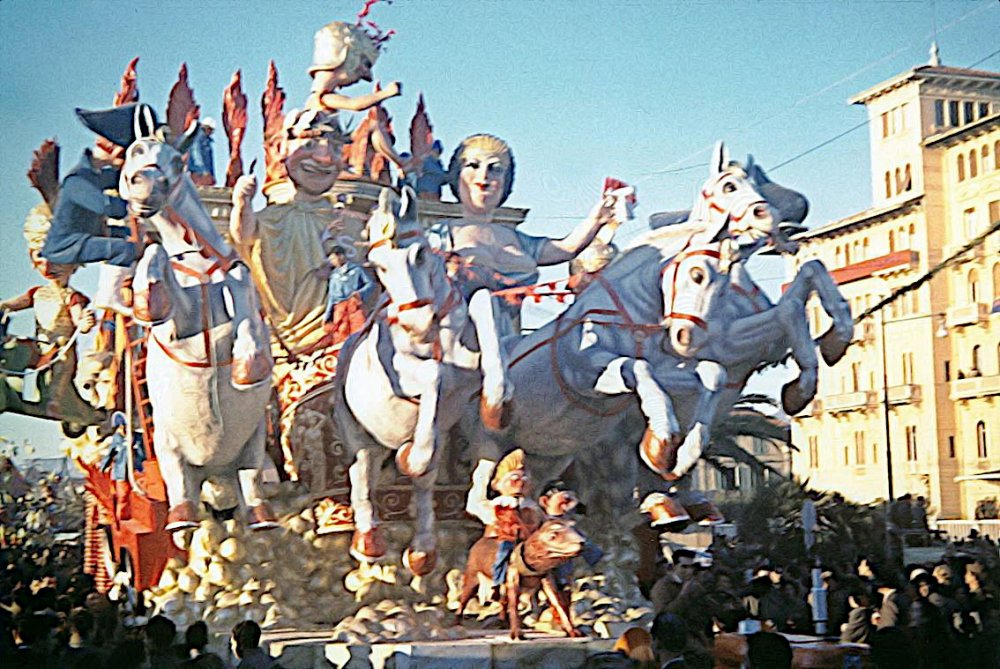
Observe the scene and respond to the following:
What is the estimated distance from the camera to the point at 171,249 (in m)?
9.88

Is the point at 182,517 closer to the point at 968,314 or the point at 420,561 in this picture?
the point at 420,561

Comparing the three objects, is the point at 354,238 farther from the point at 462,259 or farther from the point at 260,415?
Answer: the point at 260,415

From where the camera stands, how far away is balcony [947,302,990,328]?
11.2 metres

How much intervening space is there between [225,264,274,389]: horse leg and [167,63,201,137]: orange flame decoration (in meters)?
1.66

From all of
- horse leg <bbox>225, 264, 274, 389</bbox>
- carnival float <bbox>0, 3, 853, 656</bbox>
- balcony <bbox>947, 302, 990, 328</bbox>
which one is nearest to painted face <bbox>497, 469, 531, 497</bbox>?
carnival float <bbox>0, 3, 853, 656</bbox>

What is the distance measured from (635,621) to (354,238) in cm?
310

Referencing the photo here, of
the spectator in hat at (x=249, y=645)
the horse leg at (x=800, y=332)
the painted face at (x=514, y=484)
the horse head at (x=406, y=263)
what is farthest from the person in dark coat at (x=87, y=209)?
the horse leg at (x=800, y=332)

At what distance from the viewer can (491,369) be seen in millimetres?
9656

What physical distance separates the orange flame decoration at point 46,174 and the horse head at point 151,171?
6.11 feet

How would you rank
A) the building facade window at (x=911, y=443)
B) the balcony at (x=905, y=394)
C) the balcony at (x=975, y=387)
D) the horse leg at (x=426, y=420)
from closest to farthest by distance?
the horse leg at (x=426, y=420), the balcony at (x=975, y=387), the building facade window at (x=911, y=443), the balcony at (x=905, y=394)

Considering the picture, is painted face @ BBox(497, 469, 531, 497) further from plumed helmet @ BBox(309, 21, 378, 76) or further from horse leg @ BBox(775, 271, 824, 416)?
plumed helmet @ BBox(309, 21, 378, 76)

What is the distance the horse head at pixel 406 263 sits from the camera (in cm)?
954

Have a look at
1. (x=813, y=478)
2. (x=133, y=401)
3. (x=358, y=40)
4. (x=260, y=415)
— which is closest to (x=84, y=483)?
(x=133, y=401)

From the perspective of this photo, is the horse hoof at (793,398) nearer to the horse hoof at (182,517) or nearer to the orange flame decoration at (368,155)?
the orange flame decoration at (368,155)
